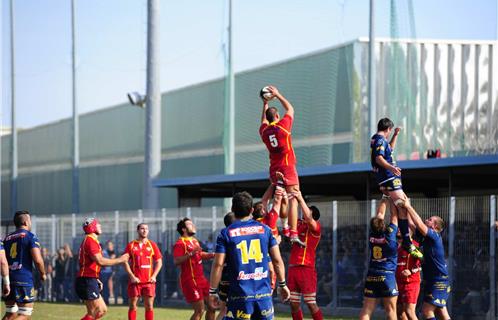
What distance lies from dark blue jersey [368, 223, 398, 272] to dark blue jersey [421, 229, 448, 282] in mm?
836

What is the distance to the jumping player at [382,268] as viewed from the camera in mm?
19422

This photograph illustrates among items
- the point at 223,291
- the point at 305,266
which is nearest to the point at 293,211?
the point at 223,291

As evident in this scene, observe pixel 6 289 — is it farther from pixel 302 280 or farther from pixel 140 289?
pixel 302 280

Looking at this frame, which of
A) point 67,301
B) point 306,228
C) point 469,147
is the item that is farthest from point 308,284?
point 67,301

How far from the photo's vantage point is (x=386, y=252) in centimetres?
1953

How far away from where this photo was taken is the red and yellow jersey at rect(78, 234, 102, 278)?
20.8 m

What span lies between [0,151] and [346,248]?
145 feet

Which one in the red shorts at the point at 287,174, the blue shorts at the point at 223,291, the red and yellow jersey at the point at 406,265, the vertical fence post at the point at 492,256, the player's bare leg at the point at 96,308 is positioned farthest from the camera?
the vertical fence post at the point at 492,256

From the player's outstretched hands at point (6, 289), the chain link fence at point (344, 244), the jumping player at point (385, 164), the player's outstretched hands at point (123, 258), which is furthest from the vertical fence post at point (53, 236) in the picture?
the jumping player at point (385, 164)

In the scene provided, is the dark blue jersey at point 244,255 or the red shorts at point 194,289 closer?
the dark blue jersey at point 244,255

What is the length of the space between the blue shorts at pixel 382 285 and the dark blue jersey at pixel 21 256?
5.80m

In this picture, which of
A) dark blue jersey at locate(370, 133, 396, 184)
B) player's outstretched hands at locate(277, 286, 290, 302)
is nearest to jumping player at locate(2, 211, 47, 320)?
dark blue jersey at locate(370, 133, 396, 184)

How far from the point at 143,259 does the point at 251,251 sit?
10.2 metres

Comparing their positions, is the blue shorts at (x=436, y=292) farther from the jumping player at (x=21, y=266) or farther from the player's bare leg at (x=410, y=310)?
the jumping player at (x=21, y=266)
